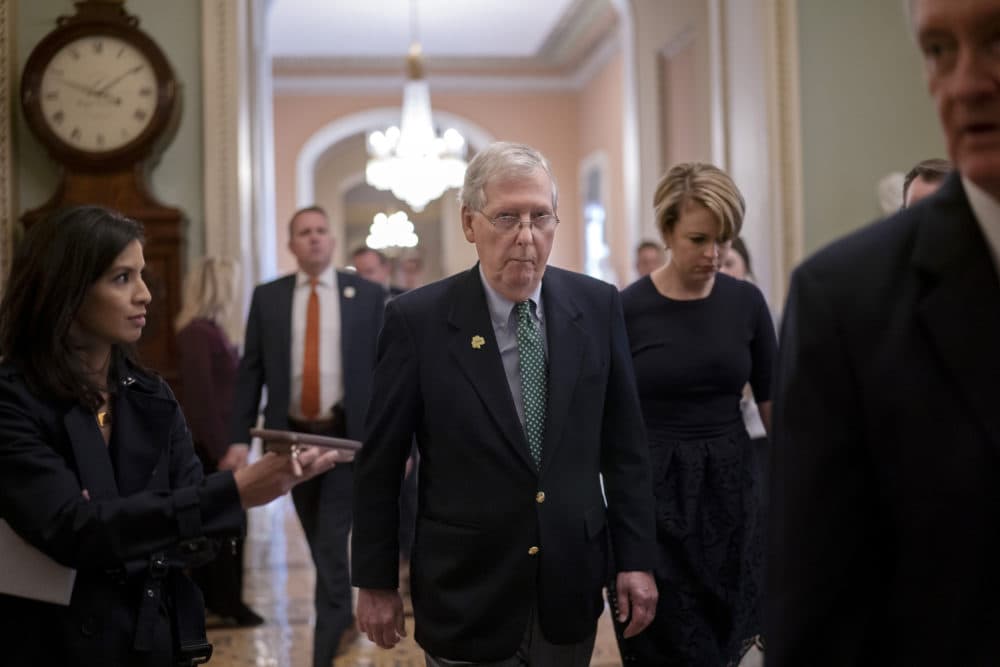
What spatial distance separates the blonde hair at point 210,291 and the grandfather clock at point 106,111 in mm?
846

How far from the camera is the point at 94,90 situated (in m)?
6.32

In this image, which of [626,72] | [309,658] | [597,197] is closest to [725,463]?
[309,658]

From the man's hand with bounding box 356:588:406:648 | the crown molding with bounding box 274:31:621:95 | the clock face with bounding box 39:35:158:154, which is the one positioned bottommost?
the man's hand with bounding box 356:588:406:648

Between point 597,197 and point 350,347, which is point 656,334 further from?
point 597,197

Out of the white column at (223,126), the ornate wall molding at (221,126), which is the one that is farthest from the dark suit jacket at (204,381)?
the ornate wall molding at (221,126)

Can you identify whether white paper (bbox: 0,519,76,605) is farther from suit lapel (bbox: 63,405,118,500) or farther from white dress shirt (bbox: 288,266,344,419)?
white dress shirt (bbox: 288,266,344,419)

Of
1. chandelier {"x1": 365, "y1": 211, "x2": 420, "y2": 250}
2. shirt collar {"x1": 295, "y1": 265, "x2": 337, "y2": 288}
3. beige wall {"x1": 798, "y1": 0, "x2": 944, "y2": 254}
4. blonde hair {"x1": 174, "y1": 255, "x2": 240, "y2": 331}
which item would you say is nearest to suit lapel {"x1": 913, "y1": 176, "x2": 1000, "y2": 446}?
shirt collar {"x1": 295, "y1": 265, "x2": 337, "y2": 288}

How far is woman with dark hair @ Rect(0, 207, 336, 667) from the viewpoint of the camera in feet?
6.71

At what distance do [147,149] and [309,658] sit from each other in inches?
115

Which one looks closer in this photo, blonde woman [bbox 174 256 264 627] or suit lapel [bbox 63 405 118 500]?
suit lapel [bbox 63 405 118 500]

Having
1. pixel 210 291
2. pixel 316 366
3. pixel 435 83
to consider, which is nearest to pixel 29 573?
pixel 316 366

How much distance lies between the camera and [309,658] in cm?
494

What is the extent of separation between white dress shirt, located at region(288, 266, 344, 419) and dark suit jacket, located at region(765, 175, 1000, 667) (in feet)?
12.3

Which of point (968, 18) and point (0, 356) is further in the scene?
point (0, 356)
